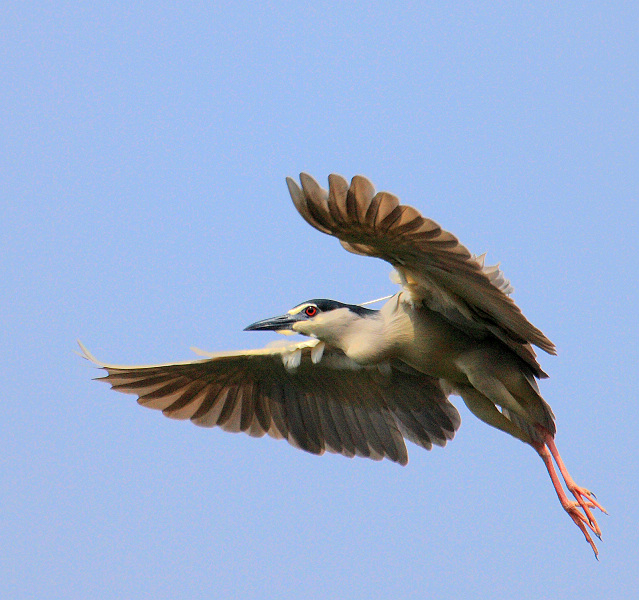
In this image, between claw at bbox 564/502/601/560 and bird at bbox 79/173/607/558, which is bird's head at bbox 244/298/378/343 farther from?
claw at bbox 564/502/601/560

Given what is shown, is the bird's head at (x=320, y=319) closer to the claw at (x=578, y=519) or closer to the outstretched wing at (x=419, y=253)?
the outstretched wing at (x=419, y=253)

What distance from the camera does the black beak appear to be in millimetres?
7586

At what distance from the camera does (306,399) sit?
8.69 meters

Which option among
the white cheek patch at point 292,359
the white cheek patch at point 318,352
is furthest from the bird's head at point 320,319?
the white cheek patch at point 292,359

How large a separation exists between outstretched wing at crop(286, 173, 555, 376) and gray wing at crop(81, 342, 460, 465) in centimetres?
151

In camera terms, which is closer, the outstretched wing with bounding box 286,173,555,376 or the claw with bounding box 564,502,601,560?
the outstretched wing with bounding box 286,173,555,376

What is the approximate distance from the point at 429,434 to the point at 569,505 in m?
1.50

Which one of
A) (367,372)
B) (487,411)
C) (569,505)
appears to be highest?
(367,372)

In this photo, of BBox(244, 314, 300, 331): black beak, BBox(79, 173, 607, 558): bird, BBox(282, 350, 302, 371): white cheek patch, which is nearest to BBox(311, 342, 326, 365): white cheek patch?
BBox(79, 173, 607, 558): bird

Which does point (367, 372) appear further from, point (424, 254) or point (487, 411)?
point (424, 254)

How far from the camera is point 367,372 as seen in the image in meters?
8.37

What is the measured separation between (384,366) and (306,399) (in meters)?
0.90

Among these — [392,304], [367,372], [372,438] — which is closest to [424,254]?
[392,304]

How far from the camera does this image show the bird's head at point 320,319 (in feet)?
24.2
